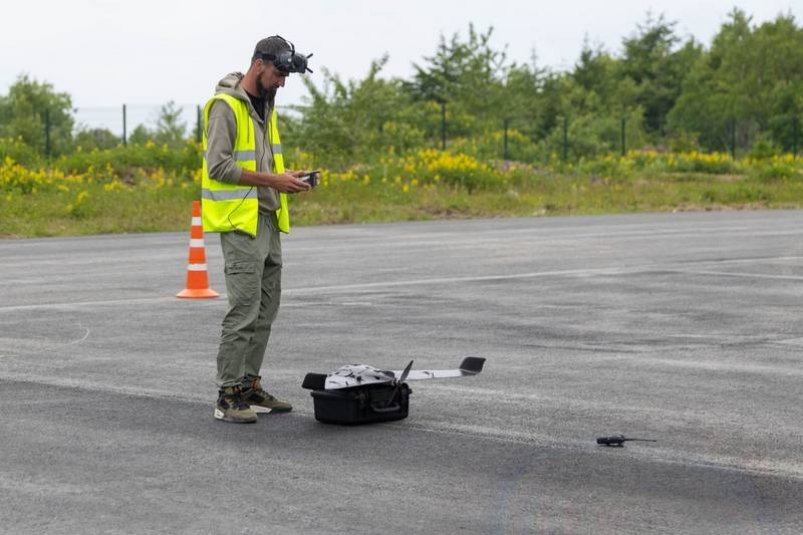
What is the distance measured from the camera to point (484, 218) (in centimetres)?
3059

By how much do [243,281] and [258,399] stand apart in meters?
0.70

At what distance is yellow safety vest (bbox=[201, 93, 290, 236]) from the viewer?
841 cm

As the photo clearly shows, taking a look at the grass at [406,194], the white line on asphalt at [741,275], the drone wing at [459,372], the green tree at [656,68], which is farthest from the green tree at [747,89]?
the drone wing at [459,372]

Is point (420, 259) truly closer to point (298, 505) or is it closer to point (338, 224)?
point (338, 224)

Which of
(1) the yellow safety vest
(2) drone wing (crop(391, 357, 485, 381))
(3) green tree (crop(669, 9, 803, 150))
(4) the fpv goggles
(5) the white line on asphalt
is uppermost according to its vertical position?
(3) green tree (crop(669, 9, 803, 150))

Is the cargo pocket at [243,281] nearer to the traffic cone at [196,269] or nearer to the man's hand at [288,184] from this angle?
the man's hand at [288,184]

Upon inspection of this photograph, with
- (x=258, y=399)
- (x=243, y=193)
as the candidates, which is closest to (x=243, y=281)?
(x=243, y=193)

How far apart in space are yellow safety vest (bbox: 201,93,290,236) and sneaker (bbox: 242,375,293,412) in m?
0.86

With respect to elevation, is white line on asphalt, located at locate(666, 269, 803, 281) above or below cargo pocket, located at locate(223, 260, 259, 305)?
below

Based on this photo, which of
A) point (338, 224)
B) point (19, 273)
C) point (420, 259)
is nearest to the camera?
point (19, 273)

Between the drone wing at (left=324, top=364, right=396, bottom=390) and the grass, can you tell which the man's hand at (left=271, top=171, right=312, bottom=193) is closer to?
the drone wing at (left=324, top=364, right=396, bottom=390)

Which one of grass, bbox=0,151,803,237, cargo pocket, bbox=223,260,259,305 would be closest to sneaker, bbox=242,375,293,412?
cargo pocket, bbox=223,260,259,305

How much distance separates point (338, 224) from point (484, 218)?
11.5 ft

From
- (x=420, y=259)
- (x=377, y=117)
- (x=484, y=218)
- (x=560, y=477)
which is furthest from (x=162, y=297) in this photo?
(x=377, y=117)
